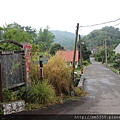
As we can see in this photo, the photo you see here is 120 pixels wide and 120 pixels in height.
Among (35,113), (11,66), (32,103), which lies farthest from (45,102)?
(11,66)

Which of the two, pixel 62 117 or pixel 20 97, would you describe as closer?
pixel 62 117

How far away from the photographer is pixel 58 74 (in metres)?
8.84

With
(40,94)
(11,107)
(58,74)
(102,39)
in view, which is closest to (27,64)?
(40,94)

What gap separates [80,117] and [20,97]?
2616 millimetres

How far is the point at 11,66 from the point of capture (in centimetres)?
729

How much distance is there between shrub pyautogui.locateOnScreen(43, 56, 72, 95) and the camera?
8797 mm

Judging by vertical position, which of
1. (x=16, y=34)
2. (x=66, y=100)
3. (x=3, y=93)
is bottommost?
(x=66, y=100)

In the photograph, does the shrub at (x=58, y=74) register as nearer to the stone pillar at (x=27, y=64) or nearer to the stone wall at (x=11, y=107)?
the stone pillar at (x=27, y=64)

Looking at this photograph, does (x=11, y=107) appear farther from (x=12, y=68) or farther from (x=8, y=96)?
(x=12, y=68)

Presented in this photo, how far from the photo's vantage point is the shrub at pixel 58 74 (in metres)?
8.80

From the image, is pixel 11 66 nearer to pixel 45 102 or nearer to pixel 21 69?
pixel 21 69

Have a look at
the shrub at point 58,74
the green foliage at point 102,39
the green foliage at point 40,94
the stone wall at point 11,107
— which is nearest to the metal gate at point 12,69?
the green foliage at point 40,94

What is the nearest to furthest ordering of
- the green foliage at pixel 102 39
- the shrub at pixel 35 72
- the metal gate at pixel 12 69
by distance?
the metal gate at pixel 12 69 → the shrub at pixel 35 72 → the green foliage at pixel 102 39

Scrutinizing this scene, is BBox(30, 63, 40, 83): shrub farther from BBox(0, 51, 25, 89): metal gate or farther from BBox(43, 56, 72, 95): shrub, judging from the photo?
BBox(0, 51, 25, 89): metal gate
